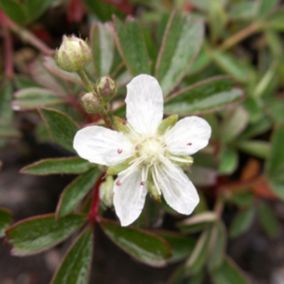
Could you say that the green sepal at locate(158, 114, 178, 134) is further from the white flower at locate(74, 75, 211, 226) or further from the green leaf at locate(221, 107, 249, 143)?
the green leaf at locate(221, 107, 249, 143)

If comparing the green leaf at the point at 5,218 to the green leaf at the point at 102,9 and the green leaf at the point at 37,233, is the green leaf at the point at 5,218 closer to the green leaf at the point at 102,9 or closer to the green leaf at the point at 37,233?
the green leaf at the point at 37,233

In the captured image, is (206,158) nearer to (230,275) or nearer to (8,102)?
(230,275)

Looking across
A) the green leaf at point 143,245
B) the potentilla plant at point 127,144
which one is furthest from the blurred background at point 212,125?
the green leaf at point 143,245

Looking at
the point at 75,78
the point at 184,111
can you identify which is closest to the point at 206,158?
the point at 184,111

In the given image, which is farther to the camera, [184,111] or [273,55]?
[273,55]

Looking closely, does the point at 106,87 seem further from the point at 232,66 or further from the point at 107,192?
the point at 232,66

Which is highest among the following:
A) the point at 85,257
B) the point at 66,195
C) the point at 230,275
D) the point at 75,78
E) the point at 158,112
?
the point at 75,78
